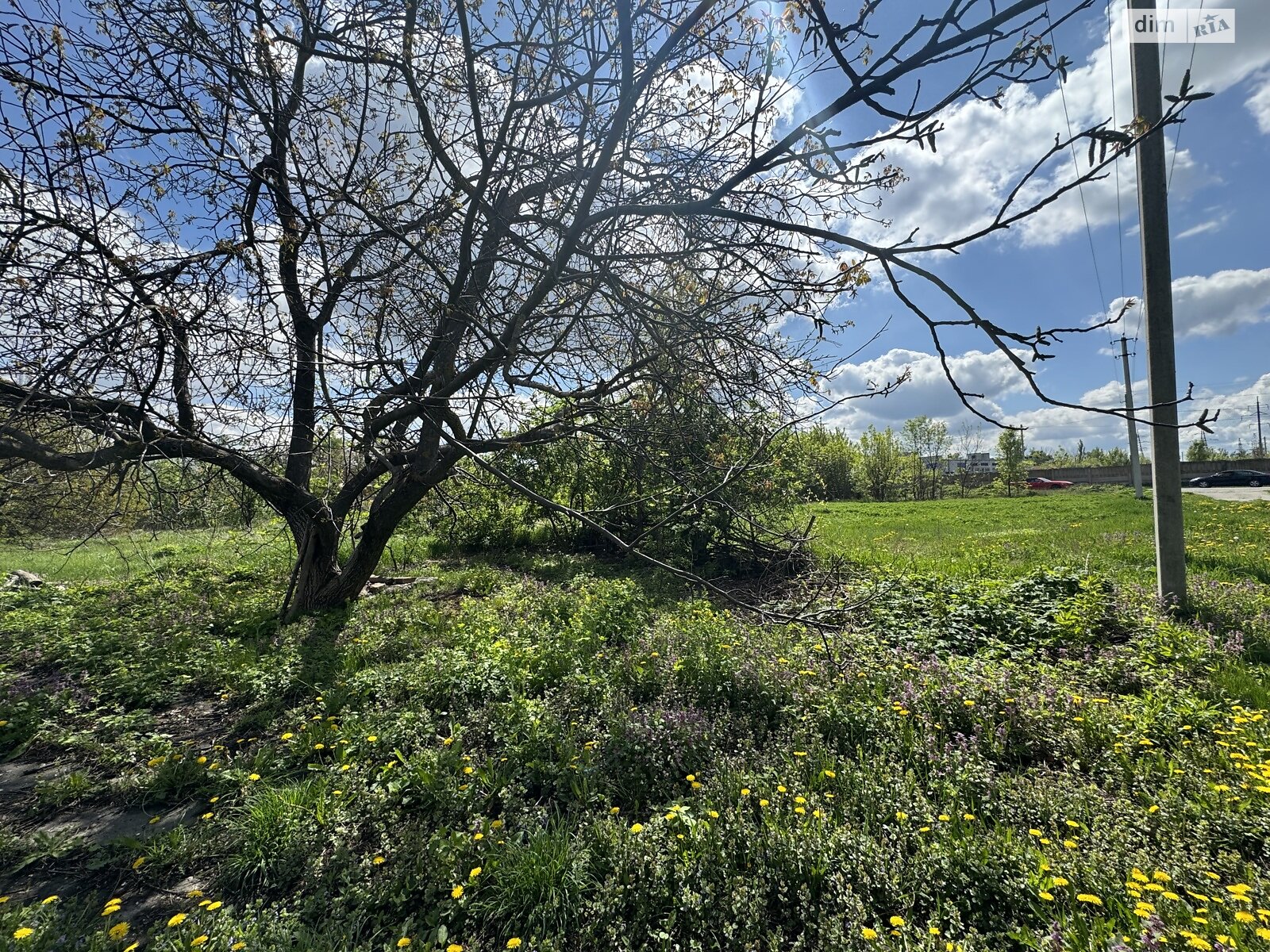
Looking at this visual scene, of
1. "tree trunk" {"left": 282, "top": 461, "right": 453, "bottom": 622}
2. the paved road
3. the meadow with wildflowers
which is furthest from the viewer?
the paved road

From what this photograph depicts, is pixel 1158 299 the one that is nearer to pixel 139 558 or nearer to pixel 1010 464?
pixel 139 558

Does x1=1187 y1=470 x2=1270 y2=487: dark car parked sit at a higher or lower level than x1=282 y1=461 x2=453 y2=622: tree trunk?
lower

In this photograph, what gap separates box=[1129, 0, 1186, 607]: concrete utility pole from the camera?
5121mm

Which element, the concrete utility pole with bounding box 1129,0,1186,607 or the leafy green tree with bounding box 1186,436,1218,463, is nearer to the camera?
the concrete utility pole with bounding box 1129,0,1186,607

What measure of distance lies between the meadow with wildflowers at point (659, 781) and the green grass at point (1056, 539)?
6.34ft

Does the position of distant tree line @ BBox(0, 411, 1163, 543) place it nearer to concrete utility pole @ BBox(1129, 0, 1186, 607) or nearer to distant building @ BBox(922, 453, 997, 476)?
concrete utility pole @ BBox(1129, 0, 1186, 607)

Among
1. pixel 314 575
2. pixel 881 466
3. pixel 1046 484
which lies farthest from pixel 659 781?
pixel 1046 484

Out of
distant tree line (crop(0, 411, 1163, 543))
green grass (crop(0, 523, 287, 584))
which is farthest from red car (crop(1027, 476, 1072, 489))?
green grass (crop(0, 523, 287, 584))

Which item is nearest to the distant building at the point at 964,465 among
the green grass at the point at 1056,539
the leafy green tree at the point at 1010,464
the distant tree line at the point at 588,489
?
the leafy green tree at the point at 1010,464

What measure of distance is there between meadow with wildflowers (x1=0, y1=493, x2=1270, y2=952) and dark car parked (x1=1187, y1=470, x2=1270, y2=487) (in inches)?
1647

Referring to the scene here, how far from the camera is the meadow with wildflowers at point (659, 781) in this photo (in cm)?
207

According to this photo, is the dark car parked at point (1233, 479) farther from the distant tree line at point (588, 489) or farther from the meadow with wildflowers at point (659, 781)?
the meadow with wildflowers at point (659, 781)

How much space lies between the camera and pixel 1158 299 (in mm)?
5234

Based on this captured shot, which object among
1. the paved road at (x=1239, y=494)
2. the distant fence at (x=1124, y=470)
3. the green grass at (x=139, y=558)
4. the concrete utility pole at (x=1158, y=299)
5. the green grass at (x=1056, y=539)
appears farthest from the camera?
the distant fence at (x=1124, y=470)
